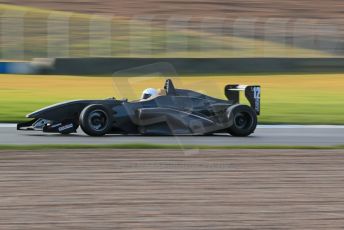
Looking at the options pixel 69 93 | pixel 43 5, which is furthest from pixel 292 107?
pixel 43 5

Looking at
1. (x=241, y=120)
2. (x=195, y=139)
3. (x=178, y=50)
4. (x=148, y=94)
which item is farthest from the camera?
(x=178, y=50)

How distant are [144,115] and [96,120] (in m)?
0.75

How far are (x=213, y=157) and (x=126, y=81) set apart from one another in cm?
322

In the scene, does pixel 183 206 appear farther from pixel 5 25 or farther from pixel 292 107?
pixel 5 25

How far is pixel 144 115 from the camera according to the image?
514 inches

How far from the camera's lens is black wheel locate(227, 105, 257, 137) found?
44.5 ft

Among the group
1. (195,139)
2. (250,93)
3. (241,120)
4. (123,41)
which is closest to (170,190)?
(195,139)

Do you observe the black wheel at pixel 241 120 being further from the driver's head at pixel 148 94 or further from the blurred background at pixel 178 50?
the blurred background at pixel 178 50

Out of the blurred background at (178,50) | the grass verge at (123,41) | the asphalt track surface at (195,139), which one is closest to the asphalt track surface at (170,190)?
the asphalt track surface at (195,139)

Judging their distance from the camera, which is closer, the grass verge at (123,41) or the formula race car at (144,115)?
the formula race car at (144,115)

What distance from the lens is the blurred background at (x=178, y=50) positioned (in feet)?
73.5

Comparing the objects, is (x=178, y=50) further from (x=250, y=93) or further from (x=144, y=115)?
(x=144, y=115)

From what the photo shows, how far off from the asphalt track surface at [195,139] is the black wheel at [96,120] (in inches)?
5.1

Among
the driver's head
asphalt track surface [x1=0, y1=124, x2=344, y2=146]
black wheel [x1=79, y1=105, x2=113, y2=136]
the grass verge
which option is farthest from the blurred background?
the driver's head
